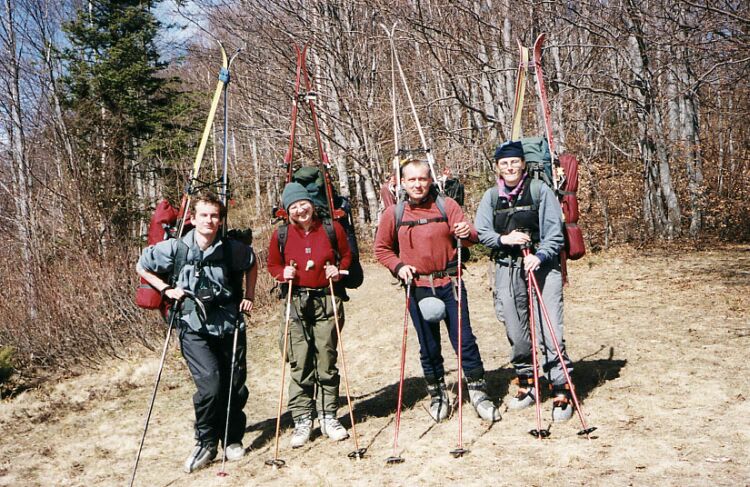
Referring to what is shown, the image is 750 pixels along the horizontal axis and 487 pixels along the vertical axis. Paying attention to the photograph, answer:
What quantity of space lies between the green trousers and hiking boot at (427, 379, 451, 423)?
80cm

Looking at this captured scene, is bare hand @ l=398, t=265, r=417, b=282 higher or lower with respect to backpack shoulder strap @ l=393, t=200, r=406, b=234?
lower

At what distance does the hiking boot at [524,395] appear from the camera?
16.9ft

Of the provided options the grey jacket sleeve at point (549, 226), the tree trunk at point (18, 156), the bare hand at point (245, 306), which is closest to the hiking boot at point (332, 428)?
the bare hand at point (245, 306)

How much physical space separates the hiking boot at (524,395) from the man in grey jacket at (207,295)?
226 cm

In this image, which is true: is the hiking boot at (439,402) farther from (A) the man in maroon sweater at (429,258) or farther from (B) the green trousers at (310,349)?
(B) the green trousers at (310,349)

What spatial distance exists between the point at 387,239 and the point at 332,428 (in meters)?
1.62

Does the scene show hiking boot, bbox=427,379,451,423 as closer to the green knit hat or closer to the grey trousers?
the grey trousers

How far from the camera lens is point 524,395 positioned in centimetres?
518

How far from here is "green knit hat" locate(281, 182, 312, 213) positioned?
4949 millimetres

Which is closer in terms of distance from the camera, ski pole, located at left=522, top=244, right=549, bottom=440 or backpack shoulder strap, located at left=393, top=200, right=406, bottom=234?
ski pole, located at left=522, top=244, right=549, bottom=440

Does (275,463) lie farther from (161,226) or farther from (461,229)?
(461,229)

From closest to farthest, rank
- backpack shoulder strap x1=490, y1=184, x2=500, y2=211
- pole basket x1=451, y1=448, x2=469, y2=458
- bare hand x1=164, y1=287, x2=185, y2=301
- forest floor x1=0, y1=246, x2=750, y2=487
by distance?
forest floor x1=0, y1=246, x2=750, y2=487
pole basket x1=451, y1=448, x2=469, y2=458
bare hand x1=164, y1=287, x2=185, y2=301
backpack shoulder strap x1=490, y1=184, x2=500, y2=211

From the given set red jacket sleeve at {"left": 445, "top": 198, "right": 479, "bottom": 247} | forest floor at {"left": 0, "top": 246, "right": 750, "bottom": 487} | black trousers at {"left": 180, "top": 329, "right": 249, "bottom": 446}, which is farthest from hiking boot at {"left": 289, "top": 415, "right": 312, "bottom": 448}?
red jacket sleeve at {"left": 445, "top": 198, "right": 479, "bottom": 247}

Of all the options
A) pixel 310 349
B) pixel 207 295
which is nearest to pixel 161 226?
pixel 207 295
